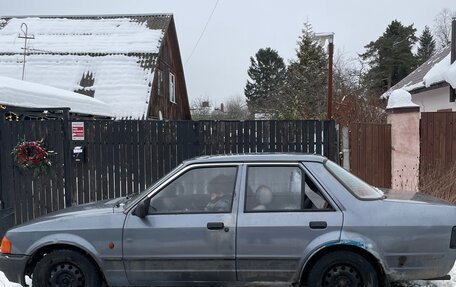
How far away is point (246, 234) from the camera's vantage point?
4.07 m

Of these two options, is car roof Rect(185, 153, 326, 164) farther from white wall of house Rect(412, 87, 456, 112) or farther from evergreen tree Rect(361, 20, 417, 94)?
evergreen tree Rect(361, 20, 417, 94)

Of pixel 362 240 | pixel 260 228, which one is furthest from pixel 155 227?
pixel 362 240

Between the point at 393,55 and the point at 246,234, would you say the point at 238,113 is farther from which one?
the point at 246,234

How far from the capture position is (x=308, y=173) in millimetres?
4227

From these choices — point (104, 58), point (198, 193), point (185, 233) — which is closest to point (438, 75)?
point (198, 193)

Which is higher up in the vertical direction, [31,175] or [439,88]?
[439,88]

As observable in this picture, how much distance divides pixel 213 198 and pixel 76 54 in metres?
18.3

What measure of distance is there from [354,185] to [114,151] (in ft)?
14.6

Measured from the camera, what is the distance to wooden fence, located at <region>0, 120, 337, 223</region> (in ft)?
24.2

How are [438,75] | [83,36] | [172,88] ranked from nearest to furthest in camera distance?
[438,75] → [83,36] → [172,88]

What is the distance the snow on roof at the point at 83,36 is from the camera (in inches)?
824

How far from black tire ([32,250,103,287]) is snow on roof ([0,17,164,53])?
1713cm

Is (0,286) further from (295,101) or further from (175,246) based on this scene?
(295,101)

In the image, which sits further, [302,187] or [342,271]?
[302,187]
